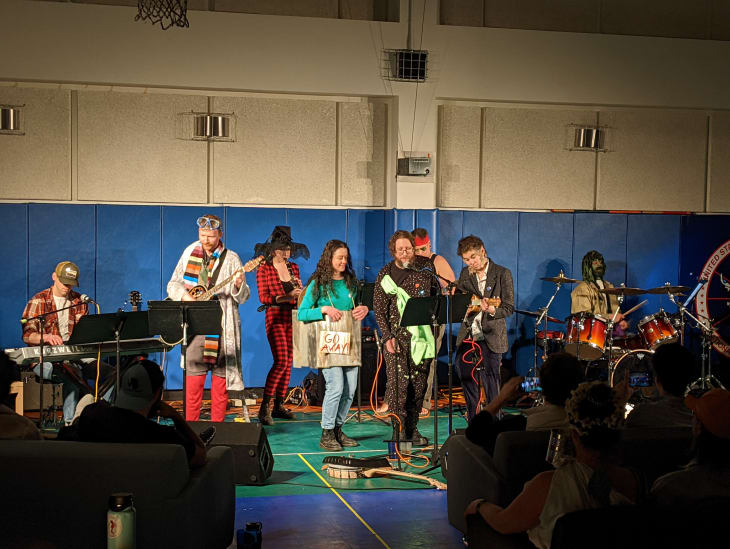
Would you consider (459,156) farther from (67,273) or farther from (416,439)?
(67,273)

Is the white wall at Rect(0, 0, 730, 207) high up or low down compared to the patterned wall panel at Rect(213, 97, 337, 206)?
up

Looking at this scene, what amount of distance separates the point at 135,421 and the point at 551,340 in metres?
6.43

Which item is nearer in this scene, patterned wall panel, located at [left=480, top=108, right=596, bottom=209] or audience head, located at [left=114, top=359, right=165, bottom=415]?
audience head, located at [left=114, top=359, right=165, bottom=415]

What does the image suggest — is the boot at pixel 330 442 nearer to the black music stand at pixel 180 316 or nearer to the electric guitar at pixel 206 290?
the black music stand at pixel 180 316

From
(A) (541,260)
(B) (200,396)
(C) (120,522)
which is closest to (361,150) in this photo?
(A) (541,260)

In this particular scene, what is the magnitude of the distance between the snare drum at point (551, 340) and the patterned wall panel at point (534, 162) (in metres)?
2.11

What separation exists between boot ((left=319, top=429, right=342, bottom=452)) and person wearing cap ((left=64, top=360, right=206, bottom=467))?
3.01m

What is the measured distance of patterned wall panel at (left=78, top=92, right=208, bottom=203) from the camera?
→ 1034cm

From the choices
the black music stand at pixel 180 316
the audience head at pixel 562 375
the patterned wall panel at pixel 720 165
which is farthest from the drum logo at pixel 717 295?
the audience head at pixel 562 375

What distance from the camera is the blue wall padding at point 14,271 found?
977 centimetres

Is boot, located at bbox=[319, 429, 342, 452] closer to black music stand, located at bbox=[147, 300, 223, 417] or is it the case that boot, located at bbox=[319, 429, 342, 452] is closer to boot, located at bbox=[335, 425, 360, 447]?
boot, located at bbox=[335, 425, 360, 447]

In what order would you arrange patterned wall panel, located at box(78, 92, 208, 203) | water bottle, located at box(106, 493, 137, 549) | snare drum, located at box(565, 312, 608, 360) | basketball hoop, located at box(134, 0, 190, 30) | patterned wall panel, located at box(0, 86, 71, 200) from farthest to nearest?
patterned wall panel, located at box(78, 92, 208, 203), patterned wall panel, located at box(0, 86, 71, 200), snare drum, located at box(565, 312, 608, 360), basketball hoop, located at box(134, 0, 190, 30), water bottle, located at box(106, 493, 137, 549)

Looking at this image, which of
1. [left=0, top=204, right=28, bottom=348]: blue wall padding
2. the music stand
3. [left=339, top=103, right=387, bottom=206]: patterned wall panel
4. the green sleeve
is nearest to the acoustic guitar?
the music stand

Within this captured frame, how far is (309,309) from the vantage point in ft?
23.8
